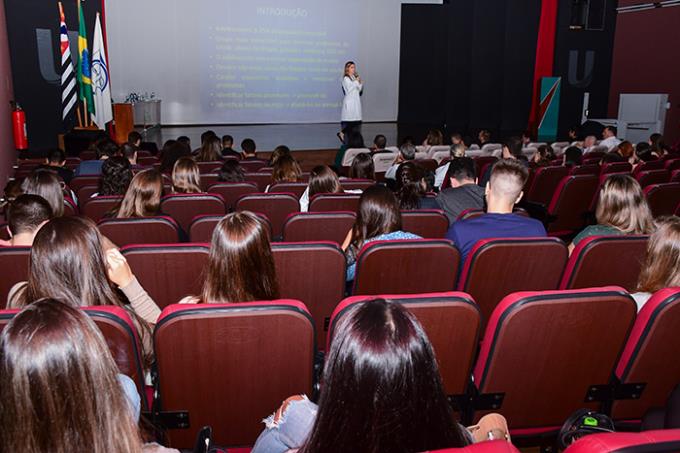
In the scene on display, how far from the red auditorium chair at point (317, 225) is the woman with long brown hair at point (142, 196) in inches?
35.0

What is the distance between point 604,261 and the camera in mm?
2555

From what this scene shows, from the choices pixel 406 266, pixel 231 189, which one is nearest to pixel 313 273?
pixel 406 266

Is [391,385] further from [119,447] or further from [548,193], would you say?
[548,193]

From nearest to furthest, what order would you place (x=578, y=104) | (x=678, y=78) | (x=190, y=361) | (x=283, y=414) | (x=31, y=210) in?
(x=283, y=414)
(x=190, y=361)
(x=31, y=210)
(x=678, y=78)
(x=578, y=104)

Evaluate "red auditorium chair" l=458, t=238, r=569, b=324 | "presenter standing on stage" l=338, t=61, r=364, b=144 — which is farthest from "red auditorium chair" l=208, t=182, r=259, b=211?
"presenter standing on stage" l=338, t=61, r=364, b=144

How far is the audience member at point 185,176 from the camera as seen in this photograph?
4.20 meters

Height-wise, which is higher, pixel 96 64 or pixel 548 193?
pixel 96 64

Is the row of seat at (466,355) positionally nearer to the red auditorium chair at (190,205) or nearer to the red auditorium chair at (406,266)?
the red auditorium chair at (406,266)

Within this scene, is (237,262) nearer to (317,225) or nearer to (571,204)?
(317,225)

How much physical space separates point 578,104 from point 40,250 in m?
14.4

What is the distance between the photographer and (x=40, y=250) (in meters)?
1.70

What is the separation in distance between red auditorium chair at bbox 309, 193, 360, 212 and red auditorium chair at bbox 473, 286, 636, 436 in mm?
2072

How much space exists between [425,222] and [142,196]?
5.69 ft

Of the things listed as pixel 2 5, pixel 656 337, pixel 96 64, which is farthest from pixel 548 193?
pixel 2 5
